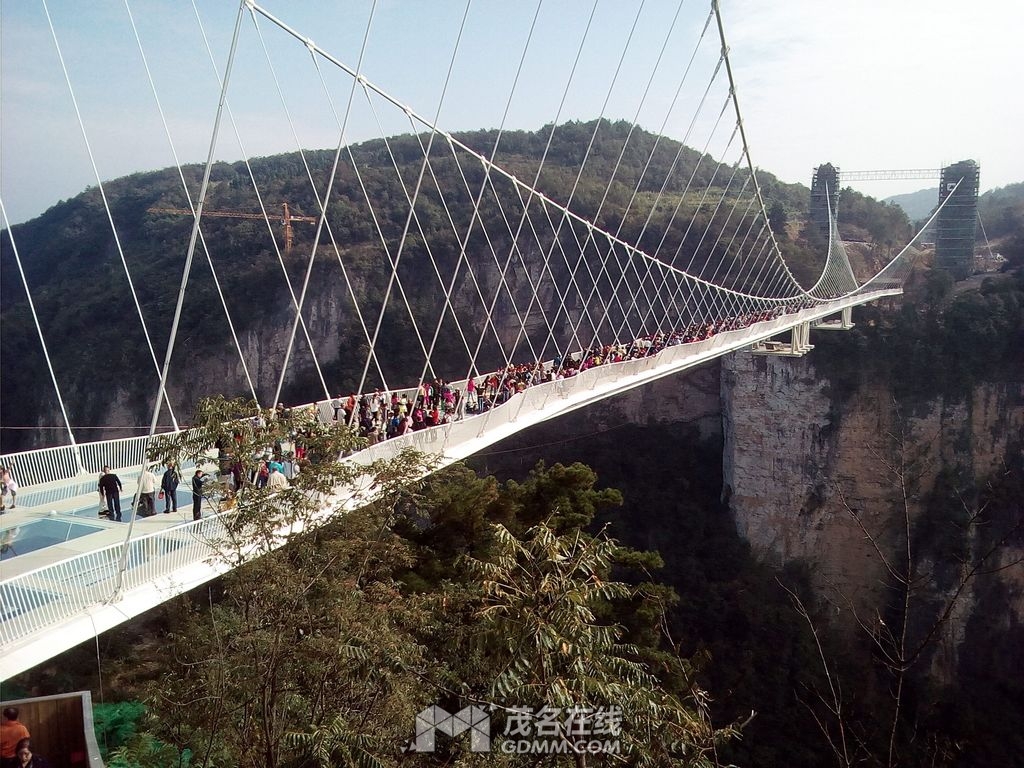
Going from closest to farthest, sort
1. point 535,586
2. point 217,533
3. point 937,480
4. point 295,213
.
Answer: point 535,586
point 217,533
point 937,480
point 295,213

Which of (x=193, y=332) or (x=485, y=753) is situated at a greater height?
(x=193, y=332)

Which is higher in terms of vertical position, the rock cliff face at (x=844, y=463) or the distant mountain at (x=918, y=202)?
Answer: the distant mountain at (x=918, y=202)

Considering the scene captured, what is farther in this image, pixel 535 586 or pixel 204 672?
pixel 204 672

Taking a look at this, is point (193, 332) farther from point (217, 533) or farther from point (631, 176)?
point (217, 533)

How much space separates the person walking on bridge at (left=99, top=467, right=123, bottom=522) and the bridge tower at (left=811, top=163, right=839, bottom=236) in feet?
126

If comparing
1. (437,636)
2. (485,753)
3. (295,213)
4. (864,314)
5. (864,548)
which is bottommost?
(864,548)

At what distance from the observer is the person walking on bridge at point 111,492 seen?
20.9 feet

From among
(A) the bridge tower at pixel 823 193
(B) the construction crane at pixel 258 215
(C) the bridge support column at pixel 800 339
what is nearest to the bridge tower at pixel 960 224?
(A) the bridge tower at pixel 823 193

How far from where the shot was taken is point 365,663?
4.99 metres

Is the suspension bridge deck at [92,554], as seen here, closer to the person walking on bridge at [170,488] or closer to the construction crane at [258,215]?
the person walking on bridge at [170,488]

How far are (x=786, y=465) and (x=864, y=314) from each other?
5942 millimetres

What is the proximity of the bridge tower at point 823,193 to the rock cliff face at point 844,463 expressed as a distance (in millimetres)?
16732

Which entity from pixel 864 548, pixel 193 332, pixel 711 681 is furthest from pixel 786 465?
→ pixel 193 332

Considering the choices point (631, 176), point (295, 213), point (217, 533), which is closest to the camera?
point (217, 533)
